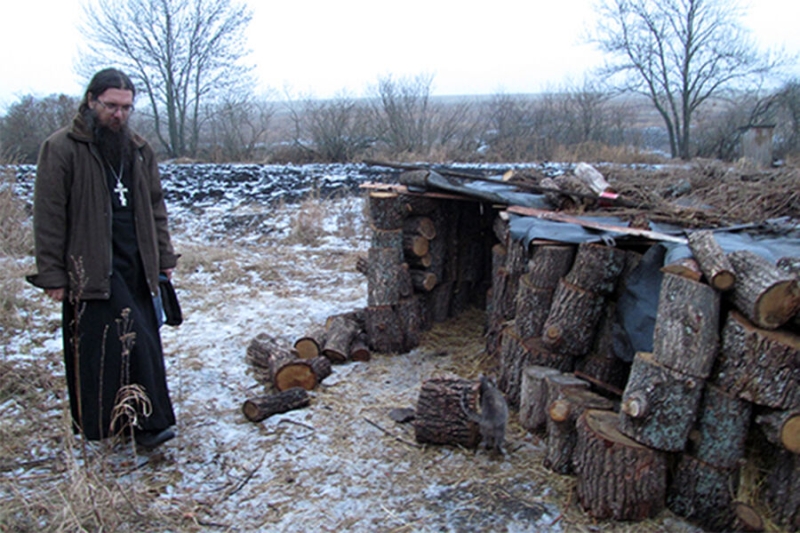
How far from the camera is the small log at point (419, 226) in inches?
225

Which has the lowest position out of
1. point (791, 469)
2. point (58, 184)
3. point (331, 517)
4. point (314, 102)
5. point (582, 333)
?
point (331, 517)

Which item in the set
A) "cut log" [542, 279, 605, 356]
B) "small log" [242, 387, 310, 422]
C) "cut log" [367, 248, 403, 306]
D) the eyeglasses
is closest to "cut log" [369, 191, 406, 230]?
"cut log" [367, 248, 403, 306]

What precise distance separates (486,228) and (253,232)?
5.73 metres

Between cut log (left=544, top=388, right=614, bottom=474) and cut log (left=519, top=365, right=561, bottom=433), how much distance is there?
296 mm

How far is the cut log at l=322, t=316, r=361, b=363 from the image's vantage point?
5.25 m

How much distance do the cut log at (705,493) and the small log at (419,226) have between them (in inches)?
124

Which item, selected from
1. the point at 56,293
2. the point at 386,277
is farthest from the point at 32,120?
the point at 56,293

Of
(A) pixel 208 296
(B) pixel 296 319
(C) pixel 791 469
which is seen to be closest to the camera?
(C) pixel 791 469

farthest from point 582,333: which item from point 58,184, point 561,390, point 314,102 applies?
point 314,102

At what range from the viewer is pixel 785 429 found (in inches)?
109

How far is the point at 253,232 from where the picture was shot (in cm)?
1100

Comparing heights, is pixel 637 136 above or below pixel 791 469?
above

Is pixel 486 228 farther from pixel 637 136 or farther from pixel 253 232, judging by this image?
pixel 637 136

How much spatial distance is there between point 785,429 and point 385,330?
131 inches
